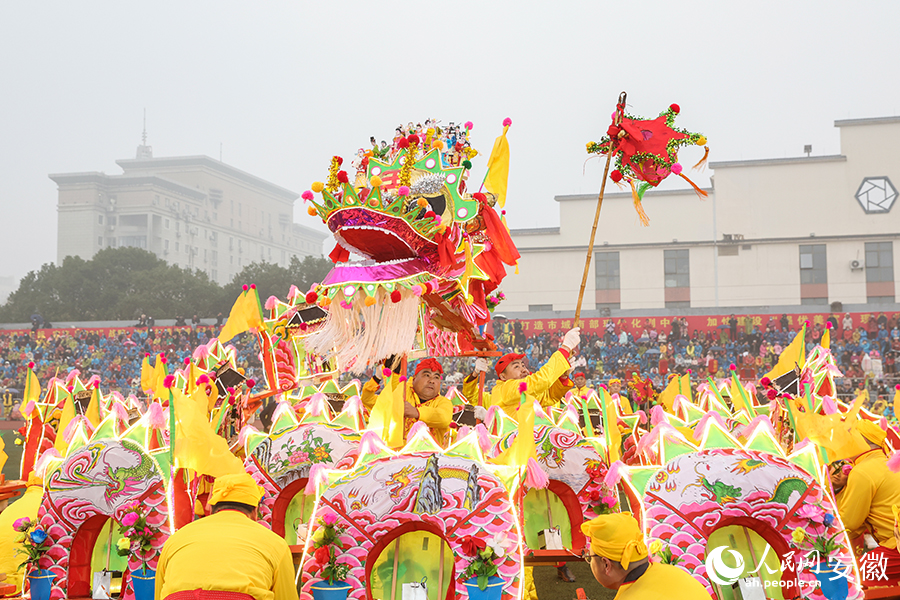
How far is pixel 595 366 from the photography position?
19.5 m

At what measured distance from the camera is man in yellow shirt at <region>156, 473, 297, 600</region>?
2.21 metres

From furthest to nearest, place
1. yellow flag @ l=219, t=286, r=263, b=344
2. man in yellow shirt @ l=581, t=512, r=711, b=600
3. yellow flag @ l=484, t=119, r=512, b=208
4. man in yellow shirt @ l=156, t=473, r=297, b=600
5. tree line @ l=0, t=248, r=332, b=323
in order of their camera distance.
A: tree line @ l=0, t=248, r=332, b=323, yellow flag @ l=219, t=286, r=263, b=344, yellow flag @ l=484, t=119, r=512, b=208, man in yellow shirt @ l=156, t=473, r=297, b=600, man in yellow shirt @ l=581, t=512, r=711, b=600

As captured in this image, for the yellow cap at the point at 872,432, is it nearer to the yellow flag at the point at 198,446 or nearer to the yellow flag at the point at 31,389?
the yellow flag at the point at 198,446

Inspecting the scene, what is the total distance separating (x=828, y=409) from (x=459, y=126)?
3.18 metres

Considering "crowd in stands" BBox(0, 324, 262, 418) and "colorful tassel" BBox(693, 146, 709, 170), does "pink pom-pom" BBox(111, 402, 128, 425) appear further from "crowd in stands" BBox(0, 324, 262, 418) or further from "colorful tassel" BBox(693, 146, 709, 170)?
"crowd in stands" BBox(0, 324, 262, 418)

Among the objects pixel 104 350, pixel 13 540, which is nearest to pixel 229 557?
pixel 13 540

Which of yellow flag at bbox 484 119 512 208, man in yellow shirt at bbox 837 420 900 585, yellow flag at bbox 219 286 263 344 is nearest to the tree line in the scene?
yellow flag at bbox 219 286 263 344

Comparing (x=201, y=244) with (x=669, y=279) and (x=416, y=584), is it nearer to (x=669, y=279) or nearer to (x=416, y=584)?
(x=669, y=279)

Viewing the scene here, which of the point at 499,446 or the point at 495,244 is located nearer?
the point at 499,446

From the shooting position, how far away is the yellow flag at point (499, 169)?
18.2 ft

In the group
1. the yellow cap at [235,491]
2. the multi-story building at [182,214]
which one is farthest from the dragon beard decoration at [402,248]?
the multi-story building at [182,214]

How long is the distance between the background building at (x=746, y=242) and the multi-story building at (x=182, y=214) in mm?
31143

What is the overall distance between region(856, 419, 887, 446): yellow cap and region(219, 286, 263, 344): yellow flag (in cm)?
415

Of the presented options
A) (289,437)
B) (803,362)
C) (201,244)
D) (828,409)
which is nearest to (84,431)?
(289,437)
